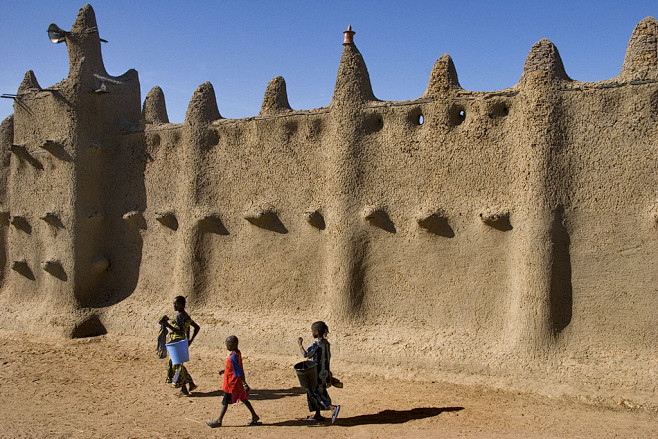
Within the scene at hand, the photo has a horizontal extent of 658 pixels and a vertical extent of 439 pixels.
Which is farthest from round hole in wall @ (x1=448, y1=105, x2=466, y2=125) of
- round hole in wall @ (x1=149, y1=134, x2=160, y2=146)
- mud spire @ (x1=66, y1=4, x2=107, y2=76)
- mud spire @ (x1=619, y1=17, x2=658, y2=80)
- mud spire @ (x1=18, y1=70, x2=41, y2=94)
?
mud spire @ (x1=18, y1=70, x2=41, y2=94)

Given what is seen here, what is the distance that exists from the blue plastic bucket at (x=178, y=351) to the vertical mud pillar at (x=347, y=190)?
2542mm

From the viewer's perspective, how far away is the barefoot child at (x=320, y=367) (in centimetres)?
659

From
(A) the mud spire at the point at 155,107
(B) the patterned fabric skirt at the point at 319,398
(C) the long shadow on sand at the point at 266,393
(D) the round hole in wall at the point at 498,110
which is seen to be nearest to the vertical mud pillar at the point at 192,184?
(A) the mud spire at the point at 155,107

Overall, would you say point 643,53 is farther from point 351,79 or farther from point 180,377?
point 180,377

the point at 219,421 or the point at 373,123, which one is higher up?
the point at 373,123

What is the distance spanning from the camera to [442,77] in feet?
30.3

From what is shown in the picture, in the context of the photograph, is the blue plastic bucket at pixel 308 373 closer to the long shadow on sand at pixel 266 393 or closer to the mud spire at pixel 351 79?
the long shadow on sand at pixel 266 393

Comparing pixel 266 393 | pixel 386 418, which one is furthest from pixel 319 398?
pixel 266 393

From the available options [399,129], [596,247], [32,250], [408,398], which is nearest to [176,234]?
[32,250]

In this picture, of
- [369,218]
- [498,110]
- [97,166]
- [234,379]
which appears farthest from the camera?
[97,166]

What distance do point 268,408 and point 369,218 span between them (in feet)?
10.8

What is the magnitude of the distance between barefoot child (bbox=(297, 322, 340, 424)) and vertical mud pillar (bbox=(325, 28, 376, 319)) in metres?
2.72

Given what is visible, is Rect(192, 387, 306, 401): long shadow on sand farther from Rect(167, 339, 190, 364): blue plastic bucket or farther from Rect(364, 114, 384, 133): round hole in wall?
Rect(364, 114, 384, 133): round hole in wall

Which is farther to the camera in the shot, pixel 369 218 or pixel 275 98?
pixel 275 98
